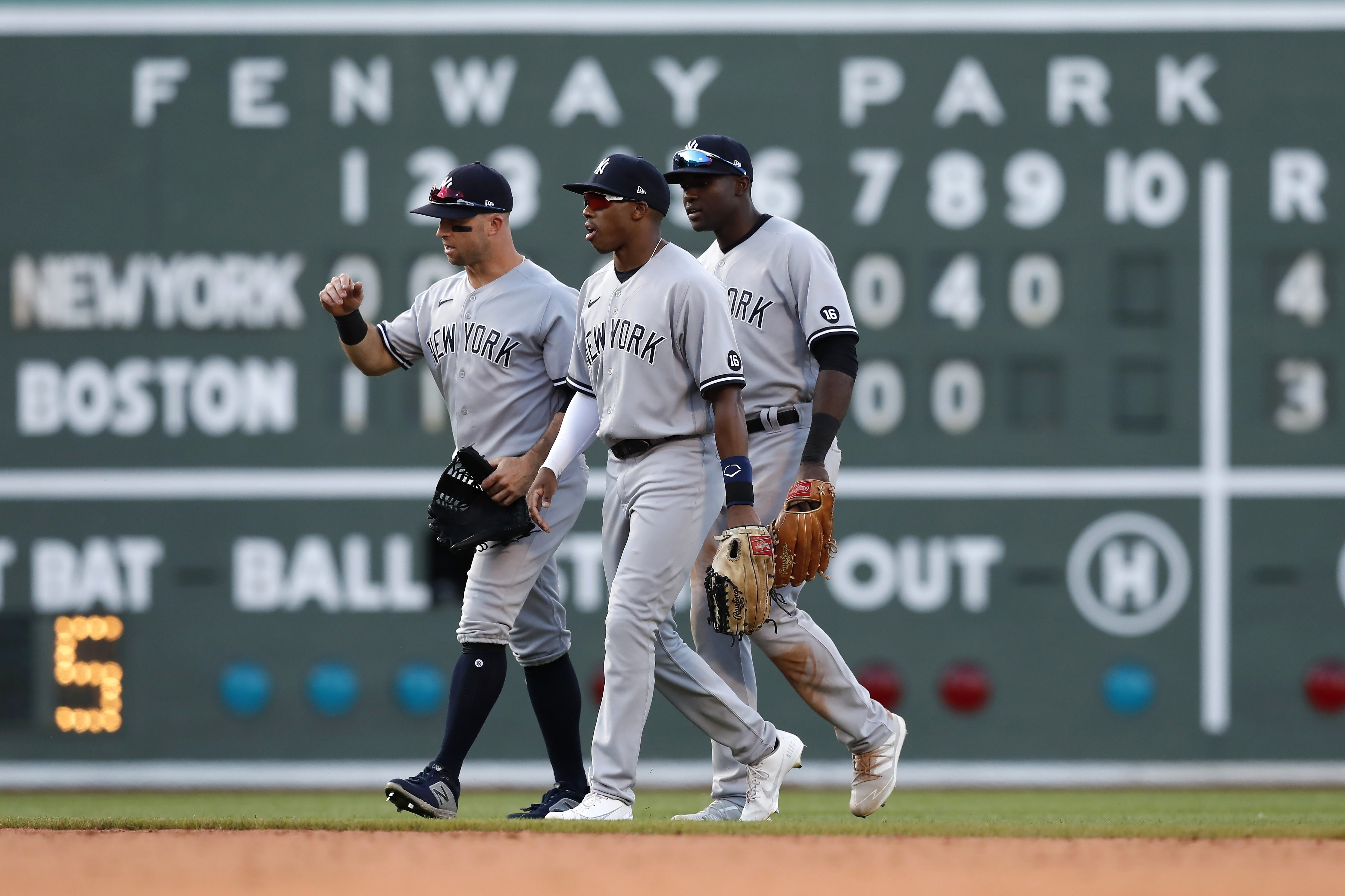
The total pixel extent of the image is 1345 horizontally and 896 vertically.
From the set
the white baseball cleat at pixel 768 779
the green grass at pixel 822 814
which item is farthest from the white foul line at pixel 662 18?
the white baseball cleat at pixel 768 779

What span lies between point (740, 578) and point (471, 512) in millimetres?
688

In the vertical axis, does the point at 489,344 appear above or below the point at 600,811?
above

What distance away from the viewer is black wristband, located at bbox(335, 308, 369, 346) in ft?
14.6

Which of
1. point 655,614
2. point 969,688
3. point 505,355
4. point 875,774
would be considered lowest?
point 969,688

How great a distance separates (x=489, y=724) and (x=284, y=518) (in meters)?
1.02

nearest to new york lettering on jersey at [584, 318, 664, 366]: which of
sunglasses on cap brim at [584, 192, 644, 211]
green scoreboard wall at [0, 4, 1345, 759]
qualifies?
sunglasses on cap brim at [584, 192, 644, 211]

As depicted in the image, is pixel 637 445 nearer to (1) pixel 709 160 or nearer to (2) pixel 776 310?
(2) pixel 776 310

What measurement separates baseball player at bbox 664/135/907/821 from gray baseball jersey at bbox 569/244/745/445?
25 cm

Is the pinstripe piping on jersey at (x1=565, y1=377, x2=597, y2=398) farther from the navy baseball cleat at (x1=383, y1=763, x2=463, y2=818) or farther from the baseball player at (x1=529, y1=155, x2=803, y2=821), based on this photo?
the navy baseball cleat at (x1=383, y1=763, x2=463, y2=818)

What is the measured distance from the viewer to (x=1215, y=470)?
21.6 ft

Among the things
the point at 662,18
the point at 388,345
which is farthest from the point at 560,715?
the point at 662,18

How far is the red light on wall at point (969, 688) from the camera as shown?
21.4ft

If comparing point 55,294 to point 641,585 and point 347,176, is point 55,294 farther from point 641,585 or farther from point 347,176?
point 641,585

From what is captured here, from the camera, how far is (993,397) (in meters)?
6.63
